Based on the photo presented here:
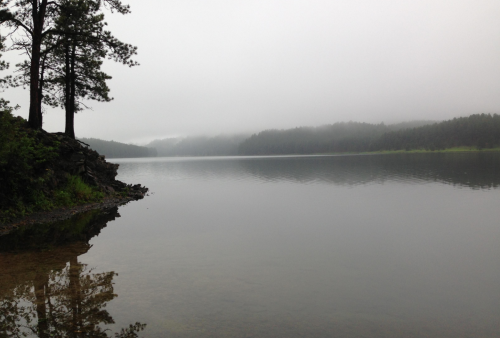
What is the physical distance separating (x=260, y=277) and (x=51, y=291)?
5.74 metres

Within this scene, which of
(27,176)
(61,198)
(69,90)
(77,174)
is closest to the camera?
(27,176)

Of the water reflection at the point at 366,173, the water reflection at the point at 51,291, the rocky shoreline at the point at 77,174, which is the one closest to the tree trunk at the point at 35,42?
the rocky shoreline at the point at 77,174

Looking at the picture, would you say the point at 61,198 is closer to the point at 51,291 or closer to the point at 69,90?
the point at 69,90

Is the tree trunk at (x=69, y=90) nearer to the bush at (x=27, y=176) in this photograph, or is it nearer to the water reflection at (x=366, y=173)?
the bush at (x=27, y=176)

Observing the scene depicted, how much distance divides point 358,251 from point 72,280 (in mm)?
10120

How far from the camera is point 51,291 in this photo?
8156 millimetres

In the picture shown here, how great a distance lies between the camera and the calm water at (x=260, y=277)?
22.7 ft

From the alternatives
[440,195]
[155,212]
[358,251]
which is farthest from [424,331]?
[440,195]

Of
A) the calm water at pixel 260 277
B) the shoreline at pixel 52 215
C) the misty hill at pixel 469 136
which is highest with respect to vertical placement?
the misty hill at pixel 469 136

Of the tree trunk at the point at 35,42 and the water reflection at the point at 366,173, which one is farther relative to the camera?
the water reflection at the point at 366,173

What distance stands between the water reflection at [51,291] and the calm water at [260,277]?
35 millimetres

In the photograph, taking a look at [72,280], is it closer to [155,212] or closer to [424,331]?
[424,331]

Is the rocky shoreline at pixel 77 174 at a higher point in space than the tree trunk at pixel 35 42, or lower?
lower

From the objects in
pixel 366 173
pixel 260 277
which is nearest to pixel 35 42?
pixel 260 277
